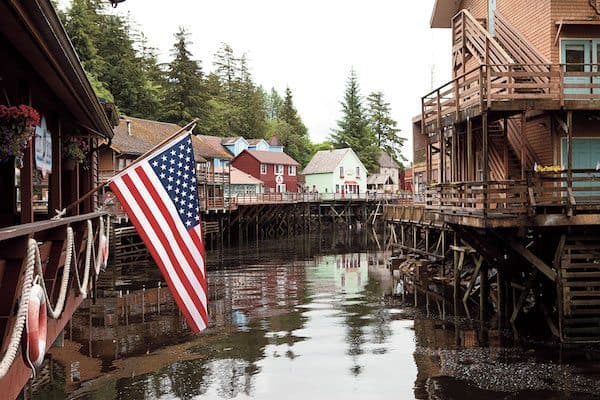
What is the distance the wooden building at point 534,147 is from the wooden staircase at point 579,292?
0.08 feet

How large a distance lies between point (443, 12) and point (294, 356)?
17.6 metres

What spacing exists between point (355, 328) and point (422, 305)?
14.8 feet

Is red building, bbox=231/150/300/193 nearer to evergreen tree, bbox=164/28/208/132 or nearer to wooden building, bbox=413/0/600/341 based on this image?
evergreen tree, bbox=164/28/208/132

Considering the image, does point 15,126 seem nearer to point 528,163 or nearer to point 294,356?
point 294,356

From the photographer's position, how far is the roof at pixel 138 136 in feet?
138

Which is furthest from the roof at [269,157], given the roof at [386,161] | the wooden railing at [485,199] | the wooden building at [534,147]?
the wooden railing at [485,199]

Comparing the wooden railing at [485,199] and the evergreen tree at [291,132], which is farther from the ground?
the evergreen tree at [291,132]

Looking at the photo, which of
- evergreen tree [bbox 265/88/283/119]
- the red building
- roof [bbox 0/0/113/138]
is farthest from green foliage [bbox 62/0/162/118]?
evergreen tree [bbox 265/88/283/119]

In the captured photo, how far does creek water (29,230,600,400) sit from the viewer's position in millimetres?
11758

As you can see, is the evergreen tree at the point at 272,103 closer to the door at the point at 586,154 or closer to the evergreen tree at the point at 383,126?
the evergreen tree at the point at 383,126

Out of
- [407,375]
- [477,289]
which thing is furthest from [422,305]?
[407,375]

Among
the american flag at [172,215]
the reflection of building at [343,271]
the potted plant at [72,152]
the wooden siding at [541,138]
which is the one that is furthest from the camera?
the reflection of building at [343,271]

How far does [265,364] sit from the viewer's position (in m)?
13.8

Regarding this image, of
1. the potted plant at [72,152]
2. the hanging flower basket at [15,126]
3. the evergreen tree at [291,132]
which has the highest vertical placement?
the evergreen tree at [291,132]
